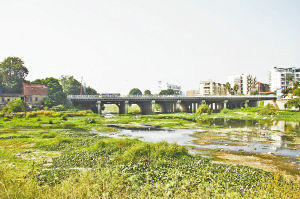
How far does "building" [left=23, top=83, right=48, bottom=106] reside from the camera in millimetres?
81062

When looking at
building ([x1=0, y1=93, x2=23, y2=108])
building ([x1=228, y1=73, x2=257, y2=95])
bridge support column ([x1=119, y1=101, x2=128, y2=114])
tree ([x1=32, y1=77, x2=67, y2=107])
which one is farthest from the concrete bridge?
building ([x1=228, y1=73, x2=257, y2=95])

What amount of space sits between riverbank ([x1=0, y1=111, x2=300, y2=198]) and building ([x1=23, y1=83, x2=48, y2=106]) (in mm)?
61761

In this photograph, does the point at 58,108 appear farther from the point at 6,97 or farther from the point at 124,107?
the point at 124,107

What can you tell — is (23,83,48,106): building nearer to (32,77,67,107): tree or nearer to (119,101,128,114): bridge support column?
(32,77,67,107): tree

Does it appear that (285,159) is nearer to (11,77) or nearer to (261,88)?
(11,77)

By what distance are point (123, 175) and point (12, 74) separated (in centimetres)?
9016

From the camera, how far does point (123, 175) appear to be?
43.6 ft

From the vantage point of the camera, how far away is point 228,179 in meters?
14.0

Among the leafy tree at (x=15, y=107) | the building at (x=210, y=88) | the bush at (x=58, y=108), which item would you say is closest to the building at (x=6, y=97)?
the bush at (x=58, y=108)

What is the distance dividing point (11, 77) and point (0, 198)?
91.3 m

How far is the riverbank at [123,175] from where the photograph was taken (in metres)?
10.1

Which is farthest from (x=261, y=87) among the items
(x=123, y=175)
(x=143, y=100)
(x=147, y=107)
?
(x=123, y=175)

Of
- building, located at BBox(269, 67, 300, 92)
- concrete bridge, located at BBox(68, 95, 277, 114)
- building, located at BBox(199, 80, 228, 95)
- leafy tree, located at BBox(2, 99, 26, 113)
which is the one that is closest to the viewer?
leafy tree, located at BBox(2, 99, 26, 113)

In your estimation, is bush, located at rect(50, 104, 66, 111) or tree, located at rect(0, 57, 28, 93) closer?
bush, located at rect(50, 104, 66, 111)
